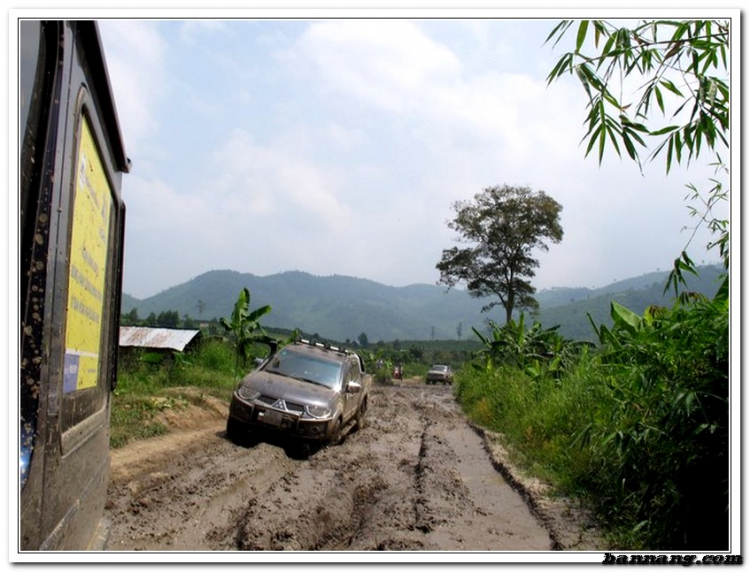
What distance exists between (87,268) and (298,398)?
7335 mm

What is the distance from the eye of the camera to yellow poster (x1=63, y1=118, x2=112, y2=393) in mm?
2918

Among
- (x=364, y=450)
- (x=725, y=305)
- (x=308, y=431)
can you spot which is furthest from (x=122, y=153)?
(x=364, y=450)

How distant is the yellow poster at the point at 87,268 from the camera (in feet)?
9.57

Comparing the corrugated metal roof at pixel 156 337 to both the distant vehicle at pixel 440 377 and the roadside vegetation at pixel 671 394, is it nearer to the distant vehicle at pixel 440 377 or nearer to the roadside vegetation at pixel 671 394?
the roadside vegetation at pixel 671 394

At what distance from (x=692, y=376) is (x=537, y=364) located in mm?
12977

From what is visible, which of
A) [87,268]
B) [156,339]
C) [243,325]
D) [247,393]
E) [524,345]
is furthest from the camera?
[156,339]

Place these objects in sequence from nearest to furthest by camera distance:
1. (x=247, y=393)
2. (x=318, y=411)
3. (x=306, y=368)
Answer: (x=318, y=411)
(x=247, y=393)
(x=306, y=368)

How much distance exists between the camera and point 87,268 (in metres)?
3.33

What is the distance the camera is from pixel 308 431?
1015cm

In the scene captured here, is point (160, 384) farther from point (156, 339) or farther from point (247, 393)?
point (247, 393)

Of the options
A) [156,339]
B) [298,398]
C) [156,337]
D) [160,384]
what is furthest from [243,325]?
[298,398]

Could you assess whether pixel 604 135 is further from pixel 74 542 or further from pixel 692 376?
pixel 74 542

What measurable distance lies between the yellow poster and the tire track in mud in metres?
1.97

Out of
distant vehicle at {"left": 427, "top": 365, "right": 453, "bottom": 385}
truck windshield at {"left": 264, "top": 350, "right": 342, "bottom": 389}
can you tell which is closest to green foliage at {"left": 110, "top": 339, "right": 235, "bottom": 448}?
truck windshield at {"left": 264, "top": 350, "right": 342, "bottom": 389}
